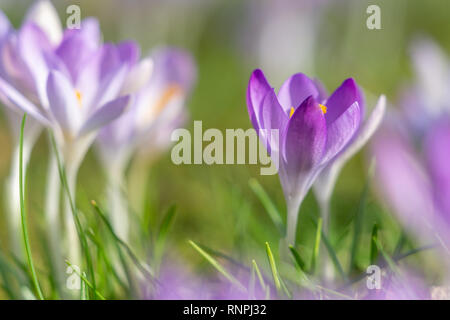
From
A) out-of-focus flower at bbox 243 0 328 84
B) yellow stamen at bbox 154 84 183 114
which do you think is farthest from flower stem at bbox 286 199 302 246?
out-of-focus flower at bbox 243 0 328 84

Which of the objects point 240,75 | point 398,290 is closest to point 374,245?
point 398,290

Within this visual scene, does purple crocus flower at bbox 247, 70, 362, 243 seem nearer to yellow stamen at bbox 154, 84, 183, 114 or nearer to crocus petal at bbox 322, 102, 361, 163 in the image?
A: crocus petal at bbox 322, 102, 361, 163

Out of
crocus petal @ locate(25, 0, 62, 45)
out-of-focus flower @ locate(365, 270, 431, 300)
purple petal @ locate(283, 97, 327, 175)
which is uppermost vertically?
crocus petal @ locate(25, 0, 62, 45)

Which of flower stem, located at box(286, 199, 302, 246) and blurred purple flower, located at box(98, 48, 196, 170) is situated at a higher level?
blurred purple flower, located at box(98, 48, 196, 170)

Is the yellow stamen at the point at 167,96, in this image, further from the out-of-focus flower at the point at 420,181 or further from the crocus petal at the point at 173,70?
the out-of-focus flower at the point at 420,181

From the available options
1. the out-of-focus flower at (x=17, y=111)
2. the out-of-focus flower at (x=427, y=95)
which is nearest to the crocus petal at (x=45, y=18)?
the out-of-focus flower at (x=17, y=111)

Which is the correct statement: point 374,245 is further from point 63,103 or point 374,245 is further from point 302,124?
point 63,103
